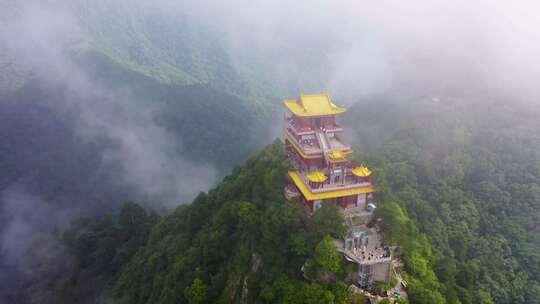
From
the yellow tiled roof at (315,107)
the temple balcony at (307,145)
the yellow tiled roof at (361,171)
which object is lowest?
the yellow tiled roof at (361,171)

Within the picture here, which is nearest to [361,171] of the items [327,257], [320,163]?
[320,163]

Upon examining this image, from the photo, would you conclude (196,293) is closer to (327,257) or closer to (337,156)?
(327,257)

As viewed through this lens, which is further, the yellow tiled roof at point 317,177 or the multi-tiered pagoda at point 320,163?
Result: the multi-tiered pagoda at point 320,163

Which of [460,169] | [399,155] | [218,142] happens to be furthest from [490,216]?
[218,142]

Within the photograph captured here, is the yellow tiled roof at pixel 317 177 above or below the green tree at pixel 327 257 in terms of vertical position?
above

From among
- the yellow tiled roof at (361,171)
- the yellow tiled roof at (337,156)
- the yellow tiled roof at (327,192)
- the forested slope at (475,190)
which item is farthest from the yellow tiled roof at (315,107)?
the forested slope at (475,190)

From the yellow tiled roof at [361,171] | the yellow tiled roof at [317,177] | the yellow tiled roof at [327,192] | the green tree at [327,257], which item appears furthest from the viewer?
the yellow tiled roof at [361,171]

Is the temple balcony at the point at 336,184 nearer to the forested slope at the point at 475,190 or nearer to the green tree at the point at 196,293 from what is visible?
the forested slope at the point at 475,190

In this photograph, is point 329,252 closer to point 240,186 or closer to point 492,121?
point 240,186
